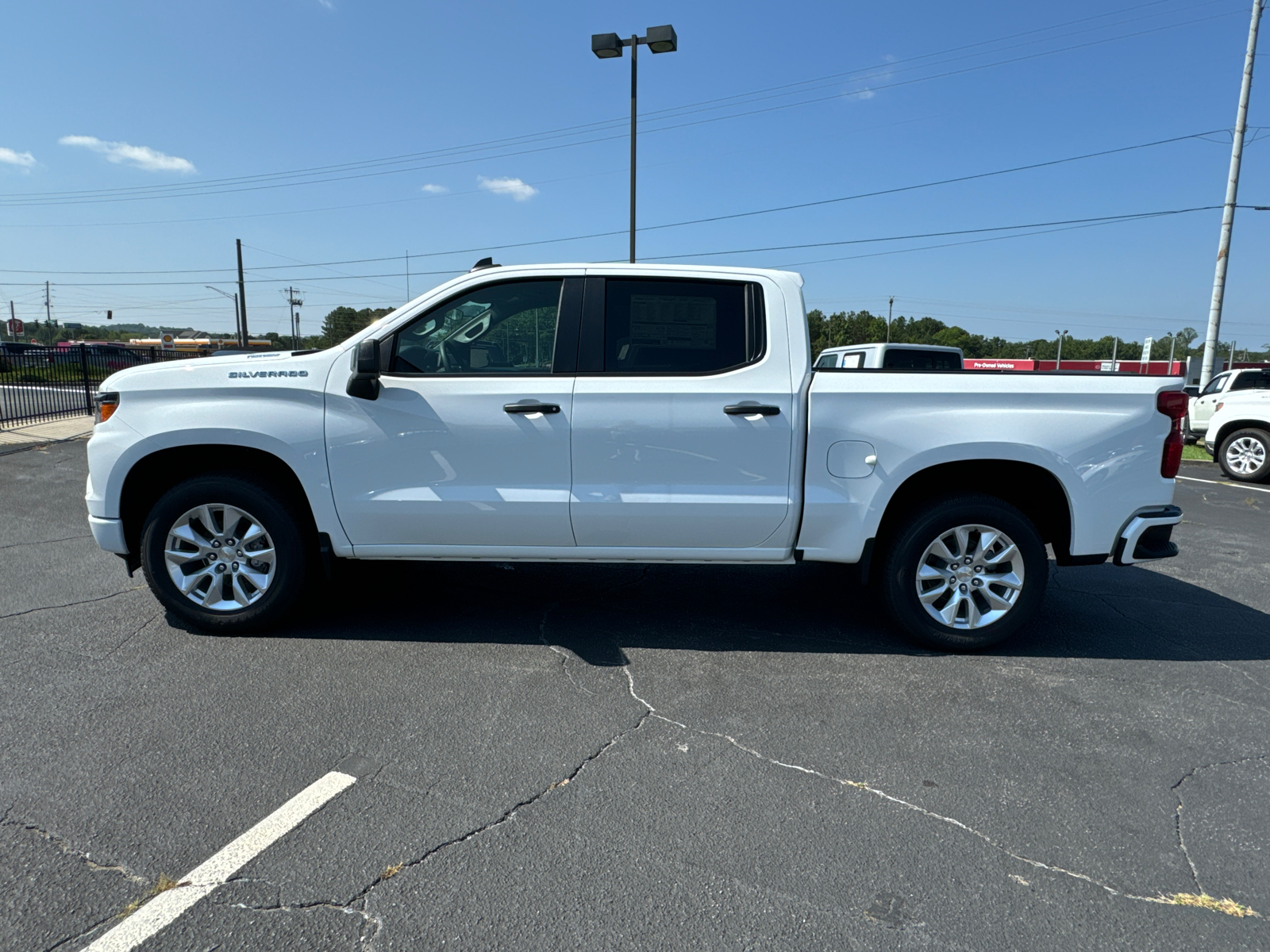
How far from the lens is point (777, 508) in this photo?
159 inches

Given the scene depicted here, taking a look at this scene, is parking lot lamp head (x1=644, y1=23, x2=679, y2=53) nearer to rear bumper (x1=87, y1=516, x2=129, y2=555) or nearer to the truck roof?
the truck roof

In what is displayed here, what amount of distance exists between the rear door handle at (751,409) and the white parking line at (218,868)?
2.34 meters

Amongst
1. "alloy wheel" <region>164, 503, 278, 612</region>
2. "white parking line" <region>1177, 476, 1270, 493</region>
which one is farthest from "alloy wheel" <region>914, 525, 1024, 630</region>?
"white parking line" <region>1177, 476, 1270, 493</region>

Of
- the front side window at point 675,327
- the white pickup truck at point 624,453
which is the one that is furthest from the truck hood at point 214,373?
the front side window at point 675,327

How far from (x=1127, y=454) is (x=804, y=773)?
2432 mm

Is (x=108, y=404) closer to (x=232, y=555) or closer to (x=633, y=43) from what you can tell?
(x=232, y=555)

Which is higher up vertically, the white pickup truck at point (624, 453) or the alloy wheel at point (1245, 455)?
the white pickup truck at point (624, 453)

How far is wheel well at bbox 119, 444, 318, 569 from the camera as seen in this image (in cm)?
422

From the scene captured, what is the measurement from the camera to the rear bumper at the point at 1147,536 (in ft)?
13.2

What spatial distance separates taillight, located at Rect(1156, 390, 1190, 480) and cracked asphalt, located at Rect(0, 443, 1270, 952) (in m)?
1.04

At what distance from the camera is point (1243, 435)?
11328mm

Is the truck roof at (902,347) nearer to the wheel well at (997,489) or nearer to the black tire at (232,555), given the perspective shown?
the wheel well at (997,489)

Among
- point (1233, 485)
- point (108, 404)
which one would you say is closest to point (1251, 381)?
point (1233, 485)

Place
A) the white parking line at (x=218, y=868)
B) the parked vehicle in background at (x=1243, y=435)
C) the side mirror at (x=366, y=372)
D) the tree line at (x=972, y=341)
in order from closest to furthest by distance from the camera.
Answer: the white parking line at (x=218, y=868)
the side mirror at (x=366, y=372)
the parked vehicle in background at (x=1243, y=435)
the tree line at (x=972, y=341)
